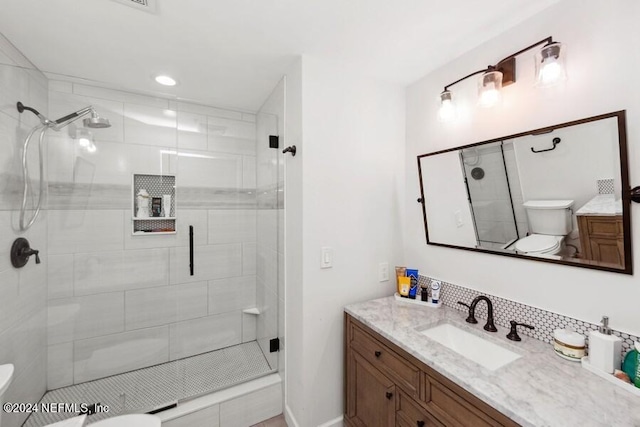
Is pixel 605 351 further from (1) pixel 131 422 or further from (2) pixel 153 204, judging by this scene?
(2) pixel 153 204

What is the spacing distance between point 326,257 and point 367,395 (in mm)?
801

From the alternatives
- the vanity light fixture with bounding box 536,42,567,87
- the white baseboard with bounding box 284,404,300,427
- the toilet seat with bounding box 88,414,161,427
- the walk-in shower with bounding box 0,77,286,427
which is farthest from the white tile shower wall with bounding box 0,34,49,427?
the vanity light fixture with bounding box 536,42,567,87

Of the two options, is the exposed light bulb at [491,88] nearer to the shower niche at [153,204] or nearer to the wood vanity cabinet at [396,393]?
the wood vanity cabinet at [396,393]

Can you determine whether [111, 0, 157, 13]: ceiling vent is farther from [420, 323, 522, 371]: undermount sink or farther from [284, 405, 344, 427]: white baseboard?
[284, 405, 344, 427]: white baseboard

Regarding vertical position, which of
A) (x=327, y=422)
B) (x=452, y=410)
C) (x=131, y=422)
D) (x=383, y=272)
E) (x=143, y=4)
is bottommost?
(x=327, y=422)

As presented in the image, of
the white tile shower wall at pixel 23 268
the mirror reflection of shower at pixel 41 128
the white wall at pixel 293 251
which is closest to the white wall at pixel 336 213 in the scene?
the white wall at pixel 293 251

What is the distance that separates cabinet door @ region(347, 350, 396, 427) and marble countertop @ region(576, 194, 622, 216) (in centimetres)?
117

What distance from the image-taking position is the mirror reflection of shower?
5.26ft

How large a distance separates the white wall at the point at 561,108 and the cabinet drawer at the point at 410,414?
74 cm

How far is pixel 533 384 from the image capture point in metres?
0.94

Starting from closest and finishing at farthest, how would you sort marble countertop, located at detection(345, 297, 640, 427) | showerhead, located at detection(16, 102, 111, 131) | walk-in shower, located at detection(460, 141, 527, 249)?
marble countertop, located at detection(345, 297, 640, 427) < walk-in shower, located at detection(460, 141, 527, 249) < showerhead, located at detection(16, 102, 111, 131)

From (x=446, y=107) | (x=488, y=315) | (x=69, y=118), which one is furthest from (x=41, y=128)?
(x=488, y=315)

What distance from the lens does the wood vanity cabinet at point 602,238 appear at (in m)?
1.03

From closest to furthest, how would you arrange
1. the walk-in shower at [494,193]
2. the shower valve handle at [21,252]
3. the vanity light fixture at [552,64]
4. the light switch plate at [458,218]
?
the vanity light fixture at [552,64] < the walk-in shower at [494,193] < the shower valve handle at [21,252] < the light switch plate at [458,218]
